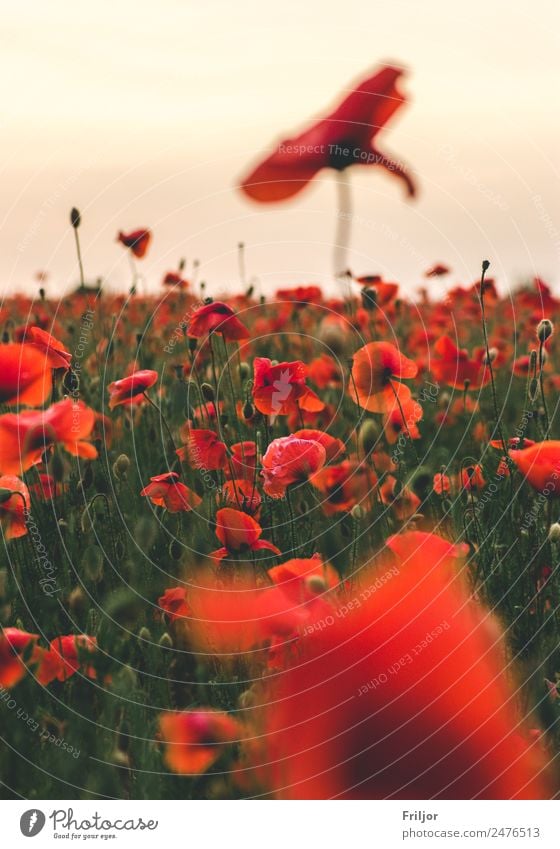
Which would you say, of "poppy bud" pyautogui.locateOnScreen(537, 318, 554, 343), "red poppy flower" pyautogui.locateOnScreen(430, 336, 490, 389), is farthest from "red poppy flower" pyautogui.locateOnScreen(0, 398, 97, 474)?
"red poppy flower" pyautogui.locateOnScreen(430, 336, 490, 389)

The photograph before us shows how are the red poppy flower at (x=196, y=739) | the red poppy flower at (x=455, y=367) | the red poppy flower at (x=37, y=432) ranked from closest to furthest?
the red poppy flower at (x=196, y=739), the red poppy flower at (x=37, y=432), the red poppy flower at (x=455, y=367)

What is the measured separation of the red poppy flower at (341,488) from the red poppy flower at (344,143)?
0.61 meters

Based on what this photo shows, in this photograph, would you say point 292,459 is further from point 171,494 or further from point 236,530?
point 171,494

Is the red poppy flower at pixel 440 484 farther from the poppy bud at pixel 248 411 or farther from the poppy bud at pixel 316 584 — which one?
the poppy bud at pixel 316 584

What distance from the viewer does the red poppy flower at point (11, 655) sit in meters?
1.53

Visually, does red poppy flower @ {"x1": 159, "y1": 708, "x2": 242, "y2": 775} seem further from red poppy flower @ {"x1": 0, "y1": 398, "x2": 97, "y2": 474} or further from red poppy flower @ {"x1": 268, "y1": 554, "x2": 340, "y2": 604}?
red poppy flower @ {"x1": 0, "y1": 398, "x2": 97, "y2": 474}

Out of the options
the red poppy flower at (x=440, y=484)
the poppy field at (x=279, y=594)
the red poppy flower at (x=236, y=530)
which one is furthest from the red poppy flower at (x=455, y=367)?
the red poppy flower at (x=236, y=530)

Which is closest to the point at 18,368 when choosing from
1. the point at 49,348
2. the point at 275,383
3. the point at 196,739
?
the point at 49,348

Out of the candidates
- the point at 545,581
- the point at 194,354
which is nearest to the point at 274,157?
the point at 194,354

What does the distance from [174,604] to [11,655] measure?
28 centimetres
